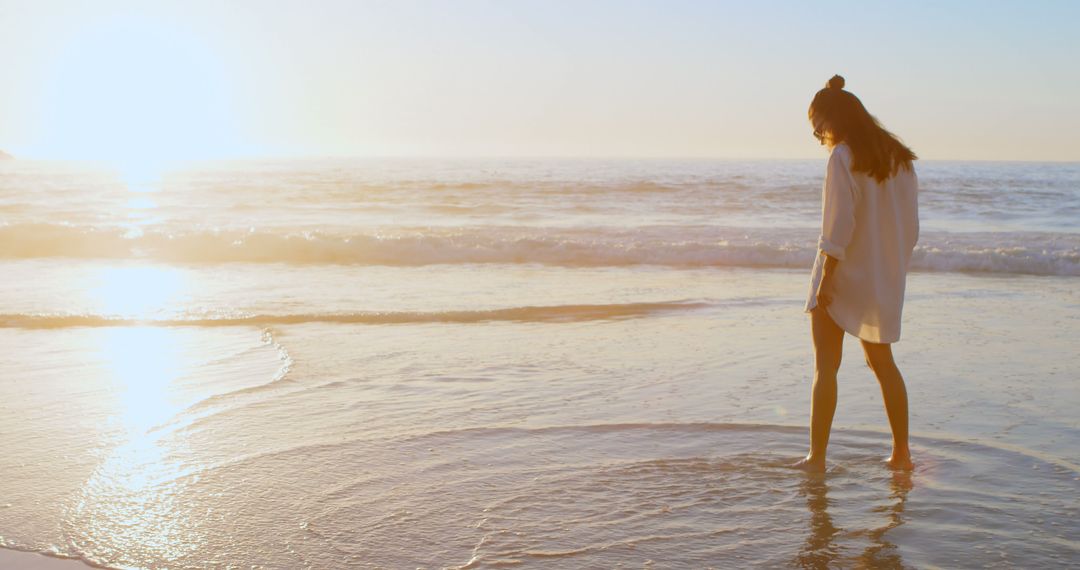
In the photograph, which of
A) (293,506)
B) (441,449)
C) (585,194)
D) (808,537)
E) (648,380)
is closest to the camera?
(808,537)

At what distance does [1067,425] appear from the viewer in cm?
523

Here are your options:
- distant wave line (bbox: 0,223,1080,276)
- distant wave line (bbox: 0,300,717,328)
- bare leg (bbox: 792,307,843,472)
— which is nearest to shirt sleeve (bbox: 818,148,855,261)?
bare leg (bbox: 792,307,843,472)

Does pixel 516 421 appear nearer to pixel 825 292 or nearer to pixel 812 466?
pixel 812 466

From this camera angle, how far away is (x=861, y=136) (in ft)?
13.4

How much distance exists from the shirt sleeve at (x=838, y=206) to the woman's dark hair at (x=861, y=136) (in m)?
0.06

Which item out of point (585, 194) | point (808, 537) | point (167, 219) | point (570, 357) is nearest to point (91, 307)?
point (570, 357)

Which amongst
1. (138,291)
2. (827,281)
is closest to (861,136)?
(827,281)

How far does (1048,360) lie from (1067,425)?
6.21 feet

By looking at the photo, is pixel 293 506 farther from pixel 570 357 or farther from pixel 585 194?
pixel 585 194

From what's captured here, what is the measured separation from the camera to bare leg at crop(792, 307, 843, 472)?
4402mm

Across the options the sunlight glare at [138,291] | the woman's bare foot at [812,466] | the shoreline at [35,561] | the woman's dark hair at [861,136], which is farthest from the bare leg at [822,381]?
the sunlight glare at [138,291]

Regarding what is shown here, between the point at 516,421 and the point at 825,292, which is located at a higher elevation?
the point at 825,292

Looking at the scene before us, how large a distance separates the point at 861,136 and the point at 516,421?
237 centimetres

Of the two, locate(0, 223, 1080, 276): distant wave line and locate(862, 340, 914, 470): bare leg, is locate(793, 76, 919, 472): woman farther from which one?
locate(0, 223, 1080, 276): distant wave line
